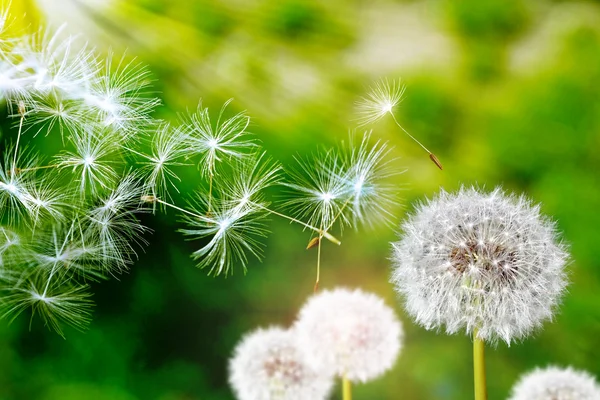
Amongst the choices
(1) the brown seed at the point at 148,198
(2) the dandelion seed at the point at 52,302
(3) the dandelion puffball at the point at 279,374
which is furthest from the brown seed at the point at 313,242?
(2) the dandelion seed at the point at 52,302

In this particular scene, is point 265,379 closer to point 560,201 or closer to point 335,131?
point 335,131

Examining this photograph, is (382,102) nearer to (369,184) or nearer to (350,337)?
(369,184)

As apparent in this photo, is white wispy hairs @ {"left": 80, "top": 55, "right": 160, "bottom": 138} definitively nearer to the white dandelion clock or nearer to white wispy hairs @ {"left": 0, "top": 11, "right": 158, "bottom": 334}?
white wispy hairs @ {"left": 0, "top": 11, "right": 158, "bottom": 334}

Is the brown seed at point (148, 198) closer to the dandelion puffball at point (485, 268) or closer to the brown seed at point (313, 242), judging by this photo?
the brown seed at point (313, 242)

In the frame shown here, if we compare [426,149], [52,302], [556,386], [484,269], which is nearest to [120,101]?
[52,302]

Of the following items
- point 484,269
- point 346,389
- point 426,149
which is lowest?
point 346,389

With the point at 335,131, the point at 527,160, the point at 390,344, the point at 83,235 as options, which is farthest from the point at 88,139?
the point at 527,160

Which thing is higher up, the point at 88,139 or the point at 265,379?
the point at 88,139
